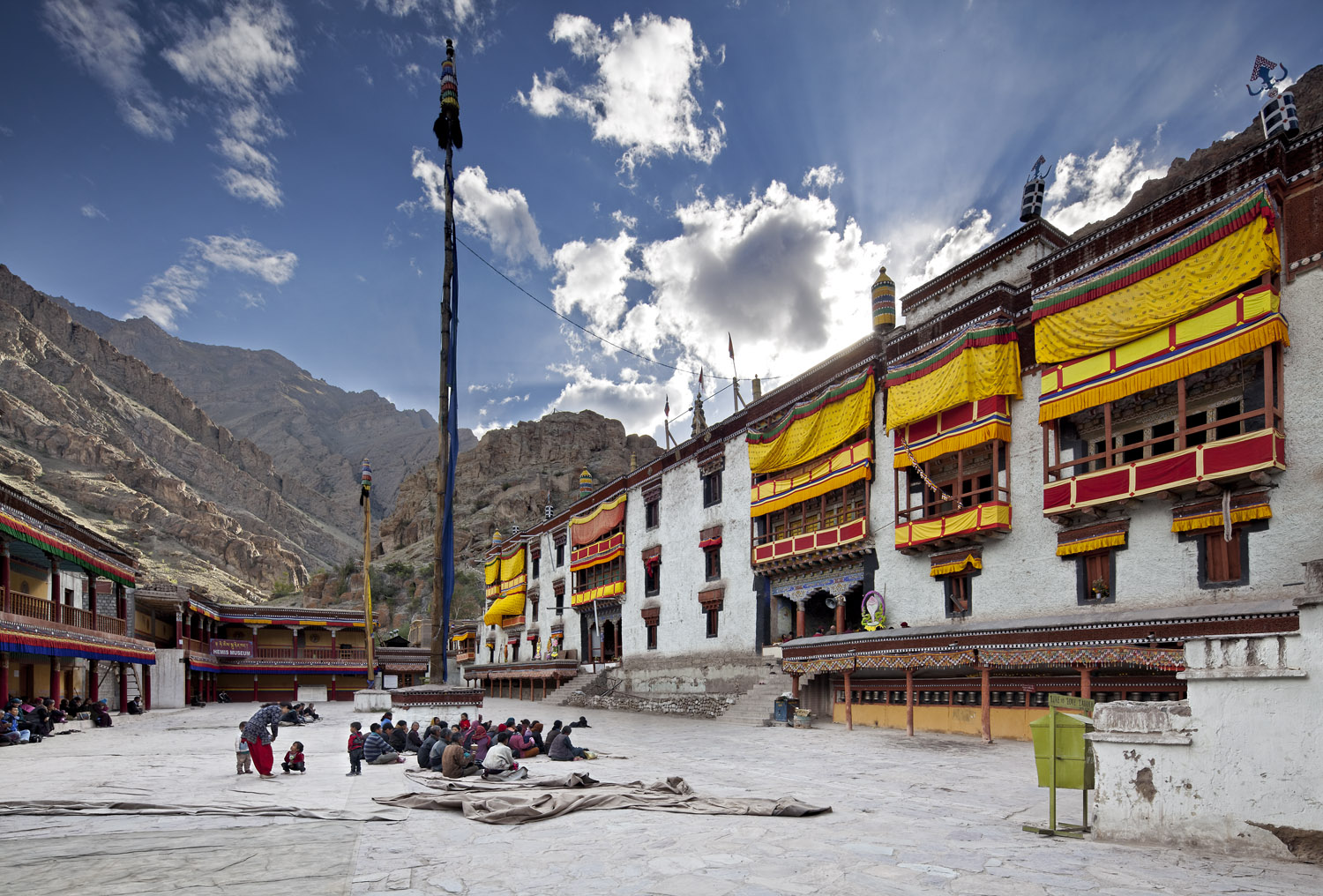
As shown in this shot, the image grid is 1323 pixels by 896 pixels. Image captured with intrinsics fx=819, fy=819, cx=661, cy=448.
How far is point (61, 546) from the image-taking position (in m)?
24.5

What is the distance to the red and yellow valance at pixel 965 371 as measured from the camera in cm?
1950

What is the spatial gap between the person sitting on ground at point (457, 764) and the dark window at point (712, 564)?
19.3 meters

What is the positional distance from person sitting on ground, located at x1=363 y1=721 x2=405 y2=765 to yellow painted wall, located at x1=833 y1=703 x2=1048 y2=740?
461 inches

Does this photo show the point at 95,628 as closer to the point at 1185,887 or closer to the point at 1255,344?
the point at 1185,887

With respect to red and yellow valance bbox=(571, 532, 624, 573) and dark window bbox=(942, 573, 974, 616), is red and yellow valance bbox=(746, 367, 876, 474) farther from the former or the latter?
red and yellow valance bbox=(571, 532, 624, 573)

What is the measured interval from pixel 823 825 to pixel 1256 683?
410cm

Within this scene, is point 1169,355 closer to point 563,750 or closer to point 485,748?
point 563,750

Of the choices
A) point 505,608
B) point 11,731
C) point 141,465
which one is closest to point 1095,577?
point 11,731

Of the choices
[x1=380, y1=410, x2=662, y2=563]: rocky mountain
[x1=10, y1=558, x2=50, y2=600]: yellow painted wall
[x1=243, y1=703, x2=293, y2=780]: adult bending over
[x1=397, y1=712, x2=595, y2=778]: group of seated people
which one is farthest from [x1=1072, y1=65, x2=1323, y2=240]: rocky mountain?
[x1=380, y1=410, x2=662, y2=563]: rocky mountain

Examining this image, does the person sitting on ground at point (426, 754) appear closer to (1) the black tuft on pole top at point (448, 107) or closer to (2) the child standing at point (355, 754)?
(2) the child standing at point (355, 754)

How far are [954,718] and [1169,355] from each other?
348 inches

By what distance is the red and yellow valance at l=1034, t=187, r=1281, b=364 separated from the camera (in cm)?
1480

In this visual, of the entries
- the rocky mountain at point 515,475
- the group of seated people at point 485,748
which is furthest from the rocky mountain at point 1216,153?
the rocky mountain at point 515,475

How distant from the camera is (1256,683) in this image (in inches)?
273
